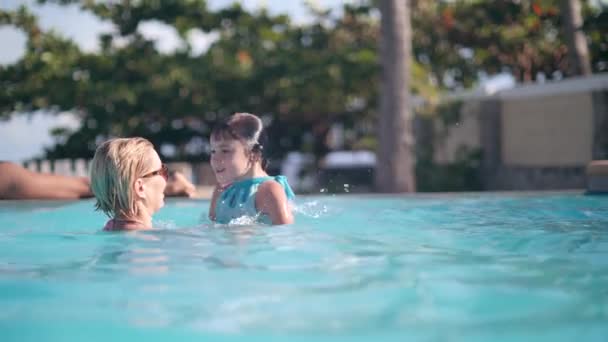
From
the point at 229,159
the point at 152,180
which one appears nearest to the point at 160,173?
the point at 152,180

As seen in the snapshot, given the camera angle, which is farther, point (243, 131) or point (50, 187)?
point (50, 187)

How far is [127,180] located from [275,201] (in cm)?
115

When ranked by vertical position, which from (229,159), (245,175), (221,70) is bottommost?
(245,175)

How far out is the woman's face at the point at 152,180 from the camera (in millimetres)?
4141

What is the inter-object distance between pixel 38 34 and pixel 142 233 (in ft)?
44.4

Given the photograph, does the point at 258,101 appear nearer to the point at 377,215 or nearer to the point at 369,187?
the point at 369,187

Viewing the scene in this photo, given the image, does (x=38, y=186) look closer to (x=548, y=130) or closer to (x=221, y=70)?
(x=221, y=70)

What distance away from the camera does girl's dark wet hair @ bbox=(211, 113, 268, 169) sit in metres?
4.91

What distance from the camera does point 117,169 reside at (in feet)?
13.1

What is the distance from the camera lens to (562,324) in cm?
254

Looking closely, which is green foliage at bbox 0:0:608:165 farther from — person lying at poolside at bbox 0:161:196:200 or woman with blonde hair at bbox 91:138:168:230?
woman with blonde hair at bbox 91:138:168:230

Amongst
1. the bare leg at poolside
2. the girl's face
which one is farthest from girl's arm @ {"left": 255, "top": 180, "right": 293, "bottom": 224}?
the bare leg at poolside

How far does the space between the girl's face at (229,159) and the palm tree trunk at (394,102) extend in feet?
26.8

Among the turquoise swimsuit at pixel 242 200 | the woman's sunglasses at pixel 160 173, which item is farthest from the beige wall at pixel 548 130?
the woman's sunglasses at pixel 160 173
